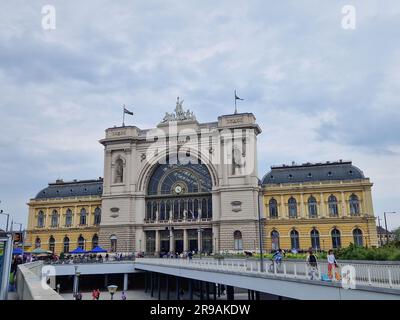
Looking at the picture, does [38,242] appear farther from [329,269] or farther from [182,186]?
[329,269]

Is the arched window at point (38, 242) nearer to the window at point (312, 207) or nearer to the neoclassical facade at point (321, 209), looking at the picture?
the neoclassical facade at point (321, 209)

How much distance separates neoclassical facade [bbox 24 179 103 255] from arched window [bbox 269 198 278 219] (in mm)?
34777

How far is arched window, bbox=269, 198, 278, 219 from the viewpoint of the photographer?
2638 inches

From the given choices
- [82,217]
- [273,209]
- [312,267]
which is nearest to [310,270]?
[312,267]

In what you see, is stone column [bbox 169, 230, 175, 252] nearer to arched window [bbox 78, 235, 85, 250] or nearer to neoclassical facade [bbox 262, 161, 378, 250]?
neoclassical facade [bbox 262, 161, 378, 250]

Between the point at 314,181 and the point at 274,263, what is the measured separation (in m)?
46.6

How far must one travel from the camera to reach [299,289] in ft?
64.6

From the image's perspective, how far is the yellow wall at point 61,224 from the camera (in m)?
79.0

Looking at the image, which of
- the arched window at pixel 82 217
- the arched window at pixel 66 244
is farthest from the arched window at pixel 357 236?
the arched window at pixel 66 244

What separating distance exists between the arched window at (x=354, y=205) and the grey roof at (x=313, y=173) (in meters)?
3.52

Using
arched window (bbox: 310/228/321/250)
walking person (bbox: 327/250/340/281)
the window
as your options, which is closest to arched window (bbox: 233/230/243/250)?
arched window (bbox: 310/228/321/250)

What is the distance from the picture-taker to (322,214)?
6438cm
